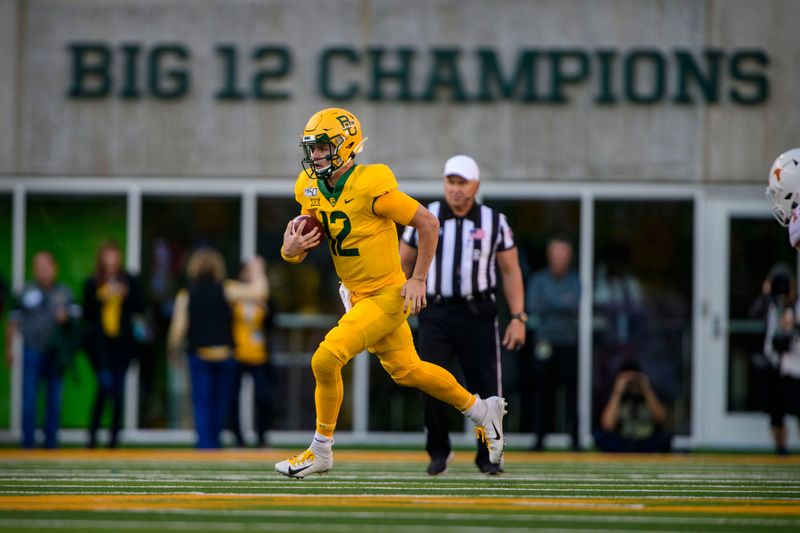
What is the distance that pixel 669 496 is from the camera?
7.73 m

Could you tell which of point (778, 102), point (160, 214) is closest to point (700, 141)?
point (778, 102)

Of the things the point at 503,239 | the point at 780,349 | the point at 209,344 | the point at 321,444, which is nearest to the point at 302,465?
the point at 321,444

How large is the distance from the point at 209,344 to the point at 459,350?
4856 mm

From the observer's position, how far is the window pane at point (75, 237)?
626 inches

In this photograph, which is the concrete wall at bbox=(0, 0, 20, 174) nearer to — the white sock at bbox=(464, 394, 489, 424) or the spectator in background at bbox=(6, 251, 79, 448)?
the spectator in background at bbox=(6, 251, 79, 448)

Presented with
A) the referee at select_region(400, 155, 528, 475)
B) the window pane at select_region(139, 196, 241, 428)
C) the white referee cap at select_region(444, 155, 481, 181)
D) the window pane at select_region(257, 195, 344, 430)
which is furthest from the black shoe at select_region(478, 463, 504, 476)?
the window pane at select_region(139, 196, 241, 428)

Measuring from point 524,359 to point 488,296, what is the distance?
17.9 ft

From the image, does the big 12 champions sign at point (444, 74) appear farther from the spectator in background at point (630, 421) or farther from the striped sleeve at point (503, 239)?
the striped sleeve at point (503, 239)

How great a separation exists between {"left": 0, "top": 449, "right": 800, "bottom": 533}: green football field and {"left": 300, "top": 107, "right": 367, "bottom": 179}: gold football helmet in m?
1.70

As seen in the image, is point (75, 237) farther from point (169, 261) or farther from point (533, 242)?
point (533, 242)

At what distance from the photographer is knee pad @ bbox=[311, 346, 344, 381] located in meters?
7.96

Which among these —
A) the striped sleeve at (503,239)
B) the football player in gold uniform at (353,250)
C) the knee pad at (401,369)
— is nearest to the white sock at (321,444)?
the football player in gold uniform at (353,250)

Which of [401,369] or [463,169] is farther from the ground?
[463,169]

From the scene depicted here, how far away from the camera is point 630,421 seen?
1379cm
